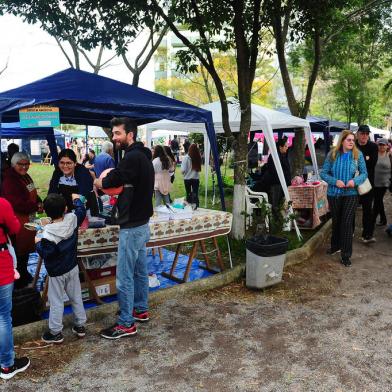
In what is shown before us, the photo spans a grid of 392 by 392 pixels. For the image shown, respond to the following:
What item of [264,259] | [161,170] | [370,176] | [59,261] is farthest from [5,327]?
[370,176]

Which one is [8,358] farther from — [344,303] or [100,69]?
[100,69]

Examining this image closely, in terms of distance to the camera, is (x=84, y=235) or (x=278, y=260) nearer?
(x=84, y=235)

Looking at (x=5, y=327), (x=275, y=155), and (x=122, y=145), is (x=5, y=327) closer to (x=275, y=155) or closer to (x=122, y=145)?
(x=122, y=145)

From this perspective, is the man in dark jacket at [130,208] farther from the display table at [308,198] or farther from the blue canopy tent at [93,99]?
the display table at [308,198]

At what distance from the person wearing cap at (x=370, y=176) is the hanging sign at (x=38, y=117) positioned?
5.34m

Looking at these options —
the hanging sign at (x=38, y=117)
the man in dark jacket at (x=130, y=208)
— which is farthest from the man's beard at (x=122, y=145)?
the hanging sign at (x=38, y=117)

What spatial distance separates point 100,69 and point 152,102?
35.5 ft

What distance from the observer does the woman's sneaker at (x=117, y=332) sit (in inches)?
155

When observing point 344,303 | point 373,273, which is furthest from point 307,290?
point 373,273

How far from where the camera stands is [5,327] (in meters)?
3.21

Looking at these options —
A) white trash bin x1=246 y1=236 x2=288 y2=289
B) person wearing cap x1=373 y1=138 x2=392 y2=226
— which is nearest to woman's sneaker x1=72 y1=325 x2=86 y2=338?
white trash bin x1=246 y1=236 x2=288 y2=289

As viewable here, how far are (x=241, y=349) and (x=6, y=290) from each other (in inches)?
79.8

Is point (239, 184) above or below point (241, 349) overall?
above

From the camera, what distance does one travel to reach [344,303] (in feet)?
15.8
